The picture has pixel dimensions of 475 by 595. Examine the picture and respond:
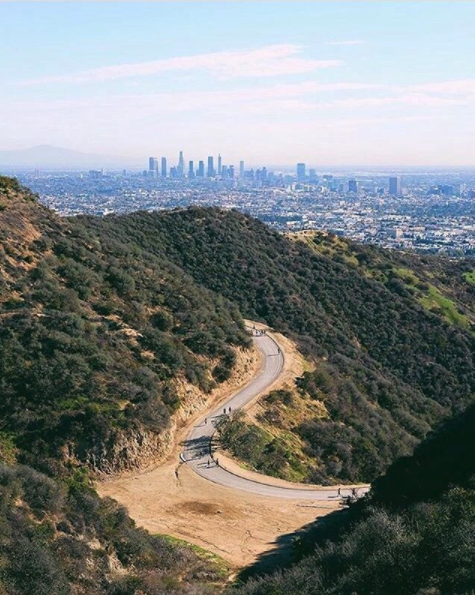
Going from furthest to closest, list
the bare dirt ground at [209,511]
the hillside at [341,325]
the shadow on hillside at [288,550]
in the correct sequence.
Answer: the hillside at [341,325] < the bare dirt ground at [209,511] < the shadow on hillside at [288,550]

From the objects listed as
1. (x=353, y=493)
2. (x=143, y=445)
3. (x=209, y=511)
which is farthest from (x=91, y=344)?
(x=353, y=493)

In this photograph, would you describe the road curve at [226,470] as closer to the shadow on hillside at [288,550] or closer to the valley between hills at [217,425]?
the valley between hills at [217,425]

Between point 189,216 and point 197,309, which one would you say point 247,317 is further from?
point 189,216

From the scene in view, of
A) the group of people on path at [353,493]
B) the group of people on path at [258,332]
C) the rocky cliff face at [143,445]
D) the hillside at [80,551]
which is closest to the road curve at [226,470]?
the group of people on path at [353,493]

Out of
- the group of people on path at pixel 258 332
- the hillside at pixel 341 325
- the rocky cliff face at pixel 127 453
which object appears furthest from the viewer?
the group of people on path at pixel 258 332

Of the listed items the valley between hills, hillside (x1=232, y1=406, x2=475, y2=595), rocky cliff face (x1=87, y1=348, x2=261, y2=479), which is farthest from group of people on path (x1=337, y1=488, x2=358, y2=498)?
rocky cliff face (x1=87, y1=348, x2=261, y2=479)

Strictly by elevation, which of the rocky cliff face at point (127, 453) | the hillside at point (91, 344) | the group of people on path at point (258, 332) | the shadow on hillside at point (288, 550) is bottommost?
the shadow on hillside at point (288, 550)

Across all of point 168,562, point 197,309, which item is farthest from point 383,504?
point 197,309
